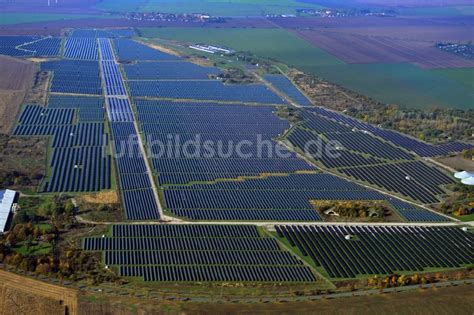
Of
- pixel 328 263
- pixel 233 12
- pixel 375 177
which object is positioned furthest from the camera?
pixel 233 12

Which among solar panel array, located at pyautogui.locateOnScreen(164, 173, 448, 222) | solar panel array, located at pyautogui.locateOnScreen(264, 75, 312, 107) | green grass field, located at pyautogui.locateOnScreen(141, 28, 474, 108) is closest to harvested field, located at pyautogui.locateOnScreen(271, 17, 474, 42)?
green grass field, located at pyautogui.locateOnScreen(141, 28, 474, 108)

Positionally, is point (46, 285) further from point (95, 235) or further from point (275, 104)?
point (275, 104)

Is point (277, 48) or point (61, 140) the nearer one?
point (61, 140)

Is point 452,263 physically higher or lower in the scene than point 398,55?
lower

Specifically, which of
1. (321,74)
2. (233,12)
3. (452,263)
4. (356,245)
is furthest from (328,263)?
(233,12)

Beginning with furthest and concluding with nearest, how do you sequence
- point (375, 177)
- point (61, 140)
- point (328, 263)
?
point (61, 140) < point (375, 177) < point (328, 263)

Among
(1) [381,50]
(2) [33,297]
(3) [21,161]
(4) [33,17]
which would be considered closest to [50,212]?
(2) [33,297]

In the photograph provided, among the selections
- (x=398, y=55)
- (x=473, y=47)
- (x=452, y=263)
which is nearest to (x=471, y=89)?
(x=398, y=55)
